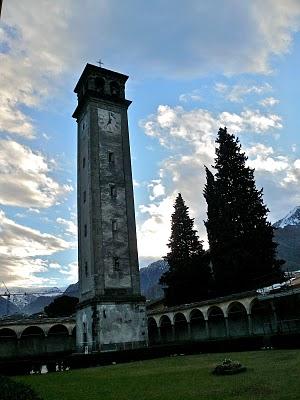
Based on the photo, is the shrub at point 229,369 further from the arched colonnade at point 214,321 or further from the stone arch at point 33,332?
the stone arch at point 33,332

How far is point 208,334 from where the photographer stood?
40094mm

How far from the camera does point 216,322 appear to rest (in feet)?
133

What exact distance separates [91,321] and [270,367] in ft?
63.7

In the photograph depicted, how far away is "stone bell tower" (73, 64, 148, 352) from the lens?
33281mm

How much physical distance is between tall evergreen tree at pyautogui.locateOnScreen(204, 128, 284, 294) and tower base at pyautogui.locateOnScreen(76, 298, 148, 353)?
11.8m

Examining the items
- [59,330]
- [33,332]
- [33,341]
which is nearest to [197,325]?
[59,330]

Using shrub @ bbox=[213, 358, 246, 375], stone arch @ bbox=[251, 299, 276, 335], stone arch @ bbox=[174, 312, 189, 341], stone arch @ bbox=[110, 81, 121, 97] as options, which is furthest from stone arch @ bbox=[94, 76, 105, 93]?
shrub @ bbox=[213, 358, 246, 375]

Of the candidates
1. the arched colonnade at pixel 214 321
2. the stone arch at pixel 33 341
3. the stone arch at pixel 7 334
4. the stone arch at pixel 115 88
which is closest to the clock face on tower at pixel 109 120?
the stone arch at pixel 115 88

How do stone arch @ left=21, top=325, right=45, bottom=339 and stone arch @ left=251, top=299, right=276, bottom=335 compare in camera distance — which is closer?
stone arch @ left=251, top=299, right=276, bottom=335

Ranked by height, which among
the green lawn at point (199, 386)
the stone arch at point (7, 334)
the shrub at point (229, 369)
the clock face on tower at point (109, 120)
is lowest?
the green lawn at point (199, 386)

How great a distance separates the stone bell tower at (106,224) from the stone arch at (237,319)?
29.5 feet

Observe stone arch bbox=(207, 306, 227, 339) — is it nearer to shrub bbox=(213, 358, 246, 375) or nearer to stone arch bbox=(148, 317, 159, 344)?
stone arch bbox=(148, 317, 159, 344)

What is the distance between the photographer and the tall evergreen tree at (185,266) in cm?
4878

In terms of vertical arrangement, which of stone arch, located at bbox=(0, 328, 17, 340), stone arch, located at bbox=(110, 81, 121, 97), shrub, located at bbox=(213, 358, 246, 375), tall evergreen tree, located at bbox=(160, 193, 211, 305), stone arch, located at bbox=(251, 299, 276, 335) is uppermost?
stone arch, located at bbox=(110, 81, 121, 97)
